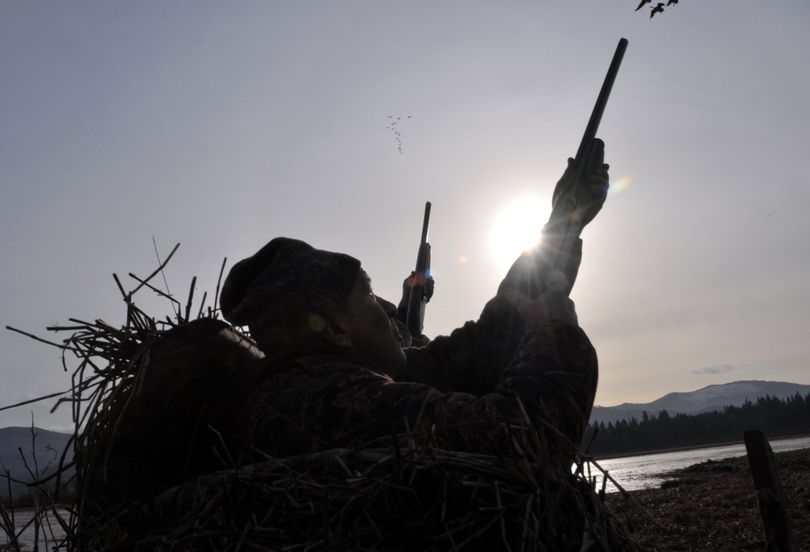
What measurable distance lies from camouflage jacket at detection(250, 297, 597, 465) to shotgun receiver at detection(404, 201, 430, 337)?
4.74 metres

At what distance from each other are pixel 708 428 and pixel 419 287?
15779cm

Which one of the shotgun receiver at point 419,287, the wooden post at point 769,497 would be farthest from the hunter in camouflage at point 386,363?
the wooden post at point 769,497

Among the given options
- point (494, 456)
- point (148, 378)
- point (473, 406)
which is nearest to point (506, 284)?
point (473, 406)

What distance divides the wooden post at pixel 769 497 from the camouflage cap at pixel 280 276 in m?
7.10

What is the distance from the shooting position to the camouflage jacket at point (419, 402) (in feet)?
6.15

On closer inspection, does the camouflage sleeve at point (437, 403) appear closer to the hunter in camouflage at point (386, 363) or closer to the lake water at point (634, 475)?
the hunter in camouflage at point (386, 363)

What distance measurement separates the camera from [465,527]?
1.51m

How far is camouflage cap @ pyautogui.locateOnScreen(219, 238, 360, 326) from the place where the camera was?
294cm

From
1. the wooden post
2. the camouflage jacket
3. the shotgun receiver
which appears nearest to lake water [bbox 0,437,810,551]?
the camouflage jacket

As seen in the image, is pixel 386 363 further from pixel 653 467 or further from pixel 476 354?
pixel 653 467

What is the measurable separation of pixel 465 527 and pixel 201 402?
1.27 meters

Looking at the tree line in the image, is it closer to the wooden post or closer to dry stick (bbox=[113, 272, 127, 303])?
the wooden post

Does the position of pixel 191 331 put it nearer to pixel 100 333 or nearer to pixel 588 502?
pixel 100 333

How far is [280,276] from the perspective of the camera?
297 centimetres
